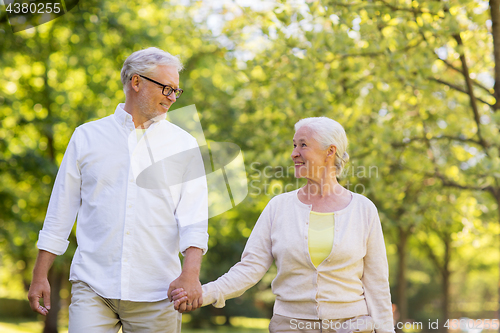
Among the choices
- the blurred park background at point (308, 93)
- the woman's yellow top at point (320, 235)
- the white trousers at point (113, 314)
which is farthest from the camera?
the blurred park background at point (308, 93)

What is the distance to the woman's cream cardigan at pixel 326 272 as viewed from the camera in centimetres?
291

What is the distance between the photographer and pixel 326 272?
2.94 meters

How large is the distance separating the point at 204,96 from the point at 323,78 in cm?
525

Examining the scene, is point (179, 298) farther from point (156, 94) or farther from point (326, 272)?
point (156, 94)

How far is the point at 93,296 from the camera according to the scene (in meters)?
2.58

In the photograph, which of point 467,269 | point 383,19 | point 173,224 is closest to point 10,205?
point 383,19

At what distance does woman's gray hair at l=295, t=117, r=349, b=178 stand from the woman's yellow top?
0.34m

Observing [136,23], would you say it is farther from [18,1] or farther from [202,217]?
[202,217]

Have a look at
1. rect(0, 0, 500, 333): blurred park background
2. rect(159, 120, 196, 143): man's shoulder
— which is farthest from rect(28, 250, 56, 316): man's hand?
rect(0, 0, 500, 333): blurred park background

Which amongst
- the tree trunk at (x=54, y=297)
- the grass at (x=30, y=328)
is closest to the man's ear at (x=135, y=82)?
the tree trunk at (x=54, y=297)

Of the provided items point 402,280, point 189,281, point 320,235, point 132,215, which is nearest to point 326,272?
point 320,235

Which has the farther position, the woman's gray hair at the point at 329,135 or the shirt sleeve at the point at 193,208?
the woman's gray hair at the point at 329,135

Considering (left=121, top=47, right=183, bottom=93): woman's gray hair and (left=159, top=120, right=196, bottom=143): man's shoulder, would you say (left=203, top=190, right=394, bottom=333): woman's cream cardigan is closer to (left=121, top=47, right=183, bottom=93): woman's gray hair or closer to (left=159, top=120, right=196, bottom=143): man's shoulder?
(left=159, top=120, right=196, bottom=143): man's shoulder

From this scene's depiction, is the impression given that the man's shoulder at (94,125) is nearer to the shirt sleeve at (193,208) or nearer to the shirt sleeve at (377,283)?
the shirt sleeve at (193,208)
